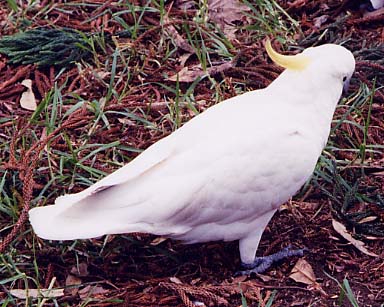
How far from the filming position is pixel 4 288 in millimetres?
2588

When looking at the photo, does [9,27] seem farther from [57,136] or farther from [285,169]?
[285,169]

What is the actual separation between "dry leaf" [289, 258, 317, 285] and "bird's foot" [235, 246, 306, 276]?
1.6 inches

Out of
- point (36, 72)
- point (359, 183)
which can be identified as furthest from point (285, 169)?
point (36, 72)

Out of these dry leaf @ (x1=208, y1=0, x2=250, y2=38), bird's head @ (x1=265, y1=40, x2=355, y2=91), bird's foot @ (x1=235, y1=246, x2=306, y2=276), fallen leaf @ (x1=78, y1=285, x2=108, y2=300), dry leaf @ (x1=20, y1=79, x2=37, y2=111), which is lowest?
bird's foot @ (x1=235, y1=246, x2=306, y2=276)

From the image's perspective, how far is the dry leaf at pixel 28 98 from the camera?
340 cm

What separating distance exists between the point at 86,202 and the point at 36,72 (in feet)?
4.09

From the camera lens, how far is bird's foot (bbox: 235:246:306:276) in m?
2.69

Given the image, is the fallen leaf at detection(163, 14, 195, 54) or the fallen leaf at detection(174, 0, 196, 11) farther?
the fallen leaf at detection(174, 0, 196, 11)

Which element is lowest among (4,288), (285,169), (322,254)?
(322,254)

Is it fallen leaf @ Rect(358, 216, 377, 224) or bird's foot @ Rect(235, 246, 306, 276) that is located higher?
bird's foot @ Rect(235, 246, 306, 276)

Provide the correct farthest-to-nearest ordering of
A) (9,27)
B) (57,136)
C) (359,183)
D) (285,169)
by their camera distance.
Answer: (9,27), (57,136), (359,183), (285,169)

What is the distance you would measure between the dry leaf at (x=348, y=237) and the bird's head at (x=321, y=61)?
1.81ft

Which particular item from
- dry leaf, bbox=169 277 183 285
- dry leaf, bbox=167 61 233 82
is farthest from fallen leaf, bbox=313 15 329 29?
dry leaf, bbox=169 277 183 285

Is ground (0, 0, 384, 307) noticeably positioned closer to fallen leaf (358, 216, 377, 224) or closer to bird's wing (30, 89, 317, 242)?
fallen leaf (358, 216, 377, 224)
